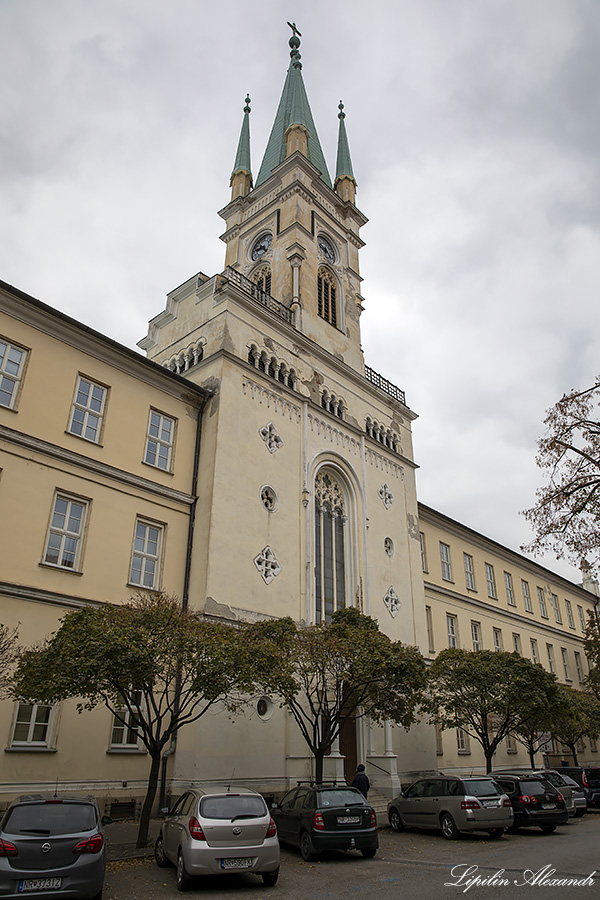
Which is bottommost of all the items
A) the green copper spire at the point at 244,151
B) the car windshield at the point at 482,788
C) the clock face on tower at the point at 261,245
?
the car windshield at the point at 482,788

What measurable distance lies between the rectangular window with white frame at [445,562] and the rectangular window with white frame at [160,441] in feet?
63.9

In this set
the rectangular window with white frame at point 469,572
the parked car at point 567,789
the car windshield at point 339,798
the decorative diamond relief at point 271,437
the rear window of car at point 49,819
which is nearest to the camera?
the rear window of car at point 49,819

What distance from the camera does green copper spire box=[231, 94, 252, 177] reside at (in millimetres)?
39781

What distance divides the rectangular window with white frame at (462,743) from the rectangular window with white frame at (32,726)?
21.2m

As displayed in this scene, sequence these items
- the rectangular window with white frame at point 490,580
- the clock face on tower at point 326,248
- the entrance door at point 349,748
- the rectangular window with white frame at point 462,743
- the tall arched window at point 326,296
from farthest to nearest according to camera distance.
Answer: the rectangular window with white frame at point 490,580 → the clock face on tower at point 326,248 → the tall arched window at point 326,296 → the rectangular window with white frame at point 462,743 → the entrance door at point 349,748

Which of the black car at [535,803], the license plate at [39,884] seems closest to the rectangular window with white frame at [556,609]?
the black car at [535,803]

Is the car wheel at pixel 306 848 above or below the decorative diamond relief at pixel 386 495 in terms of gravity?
below

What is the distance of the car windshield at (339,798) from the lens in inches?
527

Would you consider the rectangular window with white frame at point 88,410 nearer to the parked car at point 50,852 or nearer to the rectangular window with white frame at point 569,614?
the parked car at point 50,852

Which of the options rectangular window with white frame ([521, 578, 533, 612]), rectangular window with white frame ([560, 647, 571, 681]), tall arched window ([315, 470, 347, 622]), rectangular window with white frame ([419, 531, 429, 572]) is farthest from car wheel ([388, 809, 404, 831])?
rectangular window with white frame ([560, 647, 571, 681])

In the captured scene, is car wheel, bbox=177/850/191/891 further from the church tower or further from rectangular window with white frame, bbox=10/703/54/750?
the church tower

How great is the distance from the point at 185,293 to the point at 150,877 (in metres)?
21.3

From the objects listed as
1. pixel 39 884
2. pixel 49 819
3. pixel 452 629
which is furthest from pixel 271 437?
pixel 452 629

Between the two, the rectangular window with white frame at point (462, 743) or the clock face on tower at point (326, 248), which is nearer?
the rectangular window with white frame at point (462, 743)
